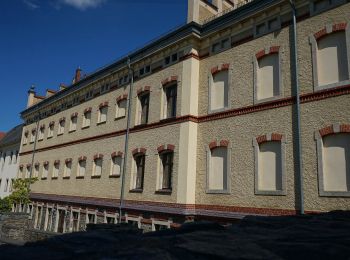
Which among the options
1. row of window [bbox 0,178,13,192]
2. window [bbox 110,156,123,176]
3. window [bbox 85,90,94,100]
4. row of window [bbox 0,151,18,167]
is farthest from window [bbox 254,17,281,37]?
row of window [bbox 0,178,13,192]

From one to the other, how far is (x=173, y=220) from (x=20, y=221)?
1112 cm

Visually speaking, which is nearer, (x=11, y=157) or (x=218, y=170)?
(x=218, y=170)

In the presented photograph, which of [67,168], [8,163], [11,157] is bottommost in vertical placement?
[67,168]

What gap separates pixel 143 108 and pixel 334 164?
1170 cm

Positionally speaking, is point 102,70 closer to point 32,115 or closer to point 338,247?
point 32,115

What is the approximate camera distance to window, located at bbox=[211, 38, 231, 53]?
16.3 metres

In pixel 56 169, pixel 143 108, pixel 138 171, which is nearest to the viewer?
pixel 138 171

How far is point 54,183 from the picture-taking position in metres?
28.0

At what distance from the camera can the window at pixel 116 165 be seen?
20.9 m

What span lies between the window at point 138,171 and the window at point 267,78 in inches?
311

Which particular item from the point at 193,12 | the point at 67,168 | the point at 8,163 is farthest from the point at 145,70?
the point at 8,163

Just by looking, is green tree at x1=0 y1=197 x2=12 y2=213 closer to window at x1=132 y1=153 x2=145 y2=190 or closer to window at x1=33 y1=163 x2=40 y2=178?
window at x1=33 y1=163 x2=40 y2=178

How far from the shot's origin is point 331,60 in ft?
40.9

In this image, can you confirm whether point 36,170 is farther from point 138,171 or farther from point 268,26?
point 268,26
